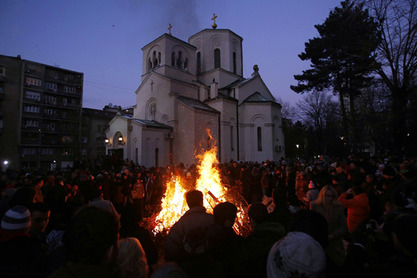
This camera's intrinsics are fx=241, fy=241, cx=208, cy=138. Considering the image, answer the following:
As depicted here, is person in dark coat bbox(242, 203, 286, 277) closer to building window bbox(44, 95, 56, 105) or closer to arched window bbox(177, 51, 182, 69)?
arched window bbox(177, 51, 182, 69)

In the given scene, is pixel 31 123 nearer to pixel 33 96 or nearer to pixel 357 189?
pixel 33 96

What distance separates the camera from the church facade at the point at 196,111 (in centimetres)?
2456

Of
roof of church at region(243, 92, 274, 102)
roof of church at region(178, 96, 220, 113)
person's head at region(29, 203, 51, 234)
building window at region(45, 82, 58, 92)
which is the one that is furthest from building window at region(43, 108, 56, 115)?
person's head at region(29, 203, 51, 234)

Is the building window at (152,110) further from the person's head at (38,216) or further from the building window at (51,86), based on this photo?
the building window at (51,86)

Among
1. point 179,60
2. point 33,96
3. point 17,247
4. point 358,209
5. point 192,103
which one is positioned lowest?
point 358,209

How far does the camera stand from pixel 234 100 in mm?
29875

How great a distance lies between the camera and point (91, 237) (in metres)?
1.48

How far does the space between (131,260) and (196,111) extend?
23339 millimetres

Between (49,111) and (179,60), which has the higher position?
(179,60)

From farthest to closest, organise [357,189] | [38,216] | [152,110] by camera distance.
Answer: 1. [152,110]
2. [357,189]
3. [38,216]

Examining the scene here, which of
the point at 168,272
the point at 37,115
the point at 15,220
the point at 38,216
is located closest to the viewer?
the point at 168,272

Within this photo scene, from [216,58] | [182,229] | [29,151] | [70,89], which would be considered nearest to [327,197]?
[182,229]

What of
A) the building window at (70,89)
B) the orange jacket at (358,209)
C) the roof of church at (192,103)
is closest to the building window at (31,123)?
the building window at (70,89)

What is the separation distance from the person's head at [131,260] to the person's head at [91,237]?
0.17m
